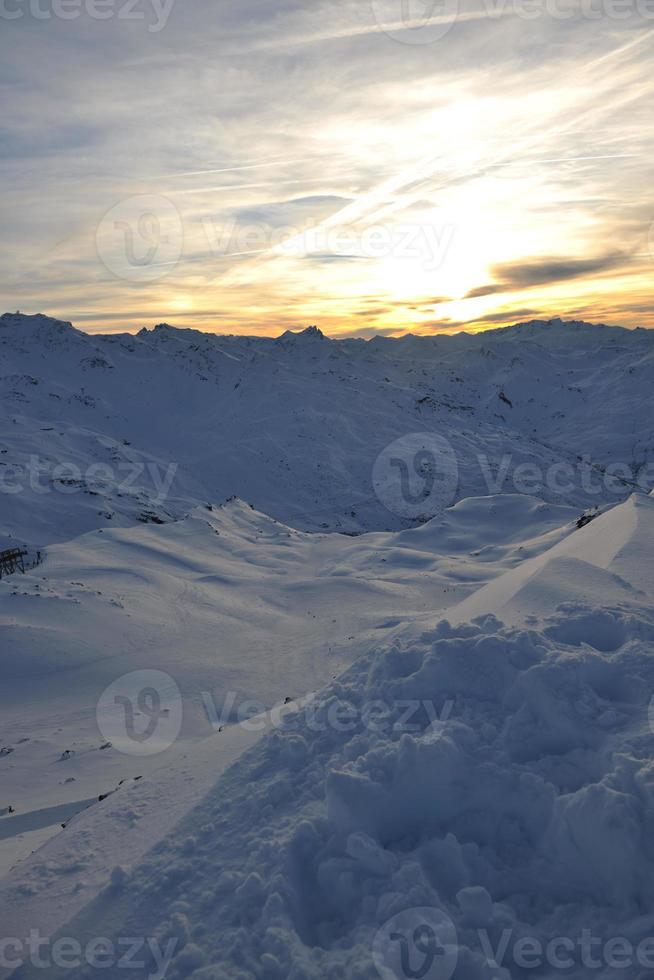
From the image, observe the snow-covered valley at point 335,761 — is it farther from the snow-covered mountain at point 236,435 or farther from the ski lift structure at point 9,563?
the snow-covered mountain at point 236,435

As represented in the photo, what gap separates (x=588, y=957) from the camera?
278 cm

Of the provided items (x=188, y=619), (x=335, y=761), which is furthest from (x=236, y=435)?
(x=335, y=761)

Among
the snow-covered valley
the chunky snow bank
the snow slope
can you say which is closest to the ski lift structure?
the snow-covered valley

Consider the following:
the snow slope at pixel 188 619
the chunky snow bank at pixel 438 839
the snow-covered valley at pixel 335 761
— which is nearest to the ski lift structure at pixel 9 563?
the snow-covered valley at pixel 335 761

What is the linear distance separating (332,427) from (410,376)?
50.2 meters

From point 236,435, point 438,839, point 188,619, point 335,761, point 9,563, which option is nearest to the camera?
point 438,839

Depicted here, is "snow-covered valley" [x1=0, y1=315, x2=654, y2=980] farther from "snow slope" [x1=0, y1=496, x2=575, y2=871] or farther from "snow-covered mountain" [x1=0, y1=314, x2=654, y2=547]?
"snow-covered mountain" [x1=0, y1=314, x2=654, y2=547]

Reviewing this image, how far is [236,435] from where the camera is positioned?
158 feet

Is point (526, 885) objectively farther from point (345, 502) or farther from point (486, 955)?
point (345, 502)

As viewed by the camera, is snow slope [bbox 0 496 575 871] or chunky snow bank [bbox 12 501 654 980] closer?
chunky snow bank [bbox 12 501 654 980]

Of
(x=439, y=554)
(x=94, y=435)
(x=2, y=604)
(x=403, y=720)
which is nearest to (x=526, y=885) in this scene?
(x=403, y=720)

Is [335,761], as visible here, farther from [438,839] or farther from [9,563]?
[9,563]

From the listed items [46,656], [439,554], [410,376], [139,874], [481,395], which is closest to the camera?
[139,874]

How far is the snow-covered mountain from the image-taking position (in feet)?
96.3
